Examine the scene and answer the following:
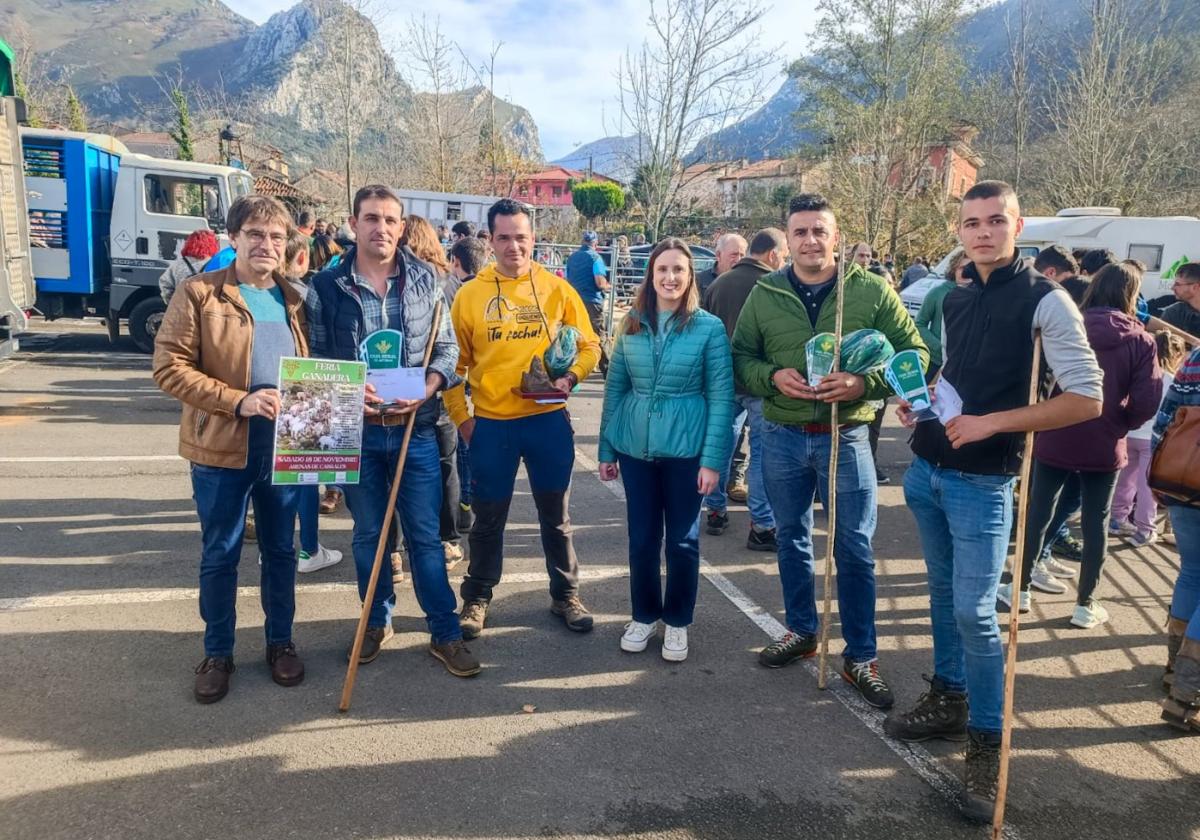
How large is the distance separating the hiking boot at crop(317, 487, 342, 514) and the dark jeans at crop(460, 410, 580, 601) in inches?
81.7

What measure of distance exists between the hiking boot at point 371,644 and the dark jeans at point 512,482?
47cm

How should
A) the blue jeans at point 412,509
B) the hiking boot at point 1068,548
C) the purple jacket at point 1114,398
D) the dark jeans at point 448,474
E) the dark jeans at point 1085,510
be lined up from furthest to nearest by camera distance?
1. the hiking boot at point 1068,548
2. the dark jeans at point 448,474
3. the dark jeans at point 1085,510
4. the purple jacket at point 1114,398
5. the blue jeans at point 412,509

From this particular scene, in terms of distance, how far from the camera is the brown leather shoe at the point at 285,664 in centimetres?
338

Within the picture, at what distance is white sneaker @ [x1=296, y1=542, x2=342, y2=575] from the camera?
469cm

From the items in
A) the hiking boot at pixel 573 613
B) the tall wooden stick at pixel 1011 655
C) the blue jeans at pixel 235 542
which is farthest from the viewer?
the hiking boot at pixel 573 613

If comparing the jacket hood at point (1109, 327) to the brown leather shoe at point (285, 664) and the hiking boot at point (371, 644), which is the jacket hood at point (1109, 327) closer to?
the hiking boot at point (371, 644)

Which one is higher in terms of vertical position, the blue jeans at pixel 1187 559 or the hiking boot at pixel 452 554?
the blue jeans at pixel 1187 559

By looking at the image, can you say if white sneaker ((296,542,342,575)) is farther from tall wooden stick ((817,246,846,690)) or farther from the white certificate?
tall wooden stick ((817,246,846,690))

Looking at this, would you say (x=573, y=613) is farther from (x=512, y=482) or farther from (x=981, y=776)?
(x=981, y=776)

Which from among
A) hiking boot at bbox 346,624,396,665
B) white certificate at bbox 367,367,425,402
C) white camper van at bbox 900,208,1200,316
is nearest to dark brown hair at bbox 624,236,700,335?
white certificate at bbox 367,367,425,402

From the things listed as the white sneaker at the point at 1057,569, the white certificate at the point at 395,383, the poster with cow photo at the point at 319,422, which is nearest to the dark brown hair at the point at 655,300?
the white certificate at the point at 395,383

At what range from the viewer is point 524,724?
10.4 feet

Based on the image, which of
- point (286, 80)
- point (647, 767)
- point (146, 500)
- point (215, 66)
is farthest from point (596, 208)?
point (215, 66)

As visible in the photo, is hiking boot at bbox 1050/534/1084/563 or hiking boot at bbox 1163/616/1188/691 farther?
hiking boot at bbox 1050/534/1084/563
